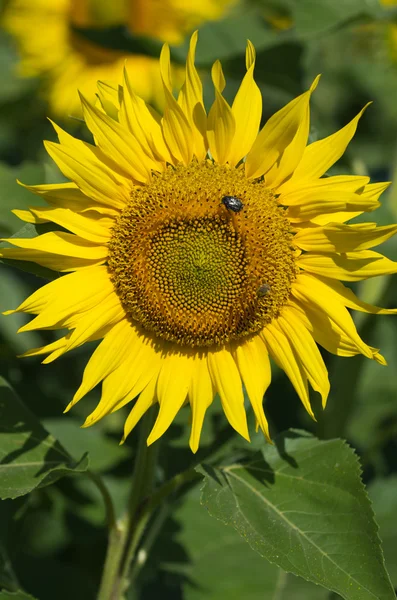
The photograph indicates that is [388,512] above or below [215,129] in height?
below

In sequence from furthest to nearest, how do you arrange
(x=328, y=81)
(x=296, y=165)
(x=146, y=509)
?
(x=328, y=81) → (x=146, y=509) → (x=296, y=165)

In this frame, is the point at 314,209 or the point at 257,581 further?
the point at 257,581

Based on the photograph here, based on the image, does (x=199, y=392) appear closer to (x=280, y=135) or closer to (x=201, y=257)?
(x=201, y=257)

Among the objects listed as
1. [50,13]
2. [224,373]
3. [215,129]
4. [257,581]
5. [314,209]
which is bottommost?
[257,581]

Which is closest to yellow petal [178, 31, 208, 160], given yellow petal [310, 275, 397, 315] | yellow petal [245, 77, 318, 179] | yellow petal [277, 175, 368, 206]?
yellow petal [245, 77, 318, 179]

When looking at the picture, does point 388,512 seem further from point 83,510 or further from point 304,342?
point 304,342

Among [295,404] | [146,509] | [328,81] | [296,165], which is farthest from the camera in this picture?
[328,81]

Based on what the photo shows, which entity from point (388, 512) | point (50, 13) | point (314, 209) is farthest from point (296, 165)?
point (50, 13)

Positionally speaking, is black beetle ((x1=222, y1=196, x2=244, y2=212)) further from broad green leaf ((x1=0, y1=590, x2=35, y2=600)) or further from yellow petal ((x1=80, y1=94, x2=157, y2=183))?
broad green leaf ((x1=0, y1=590, x2=35, y2=600))
